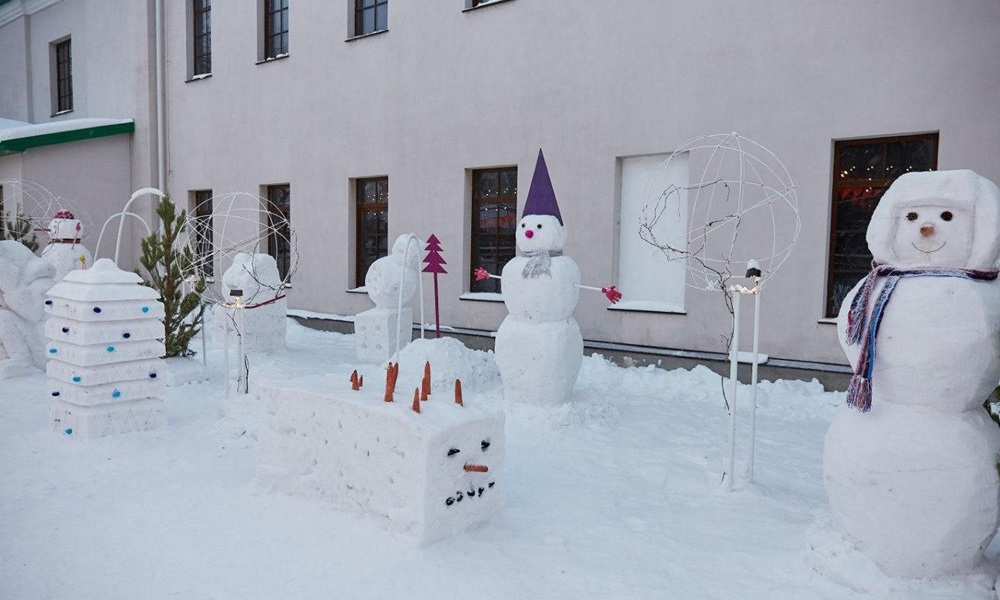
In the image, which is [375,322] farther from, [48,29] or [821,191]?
[48,29]

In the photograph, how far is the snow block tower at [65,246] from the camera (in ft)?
29.9

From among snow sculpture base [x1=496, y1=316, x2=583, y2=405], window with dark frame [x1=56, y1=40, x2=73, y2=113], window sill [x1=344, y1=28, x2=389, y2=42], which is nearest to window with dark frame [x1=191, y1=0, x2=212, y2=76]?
window sill [x1=344, y1=28, x2=389, y2=42]

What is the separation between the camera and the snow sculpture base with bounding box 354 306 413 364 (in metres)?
8.59

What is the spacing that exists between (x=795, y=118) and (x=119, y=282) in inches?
256

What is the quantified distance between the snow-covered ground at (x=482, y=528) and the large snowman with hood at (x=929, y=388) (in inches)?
5.0

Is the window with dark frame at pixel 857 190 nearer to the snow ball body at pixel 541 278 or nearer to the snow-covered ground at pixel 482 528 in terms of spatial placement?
the snow-covered ground at pixel 482 528

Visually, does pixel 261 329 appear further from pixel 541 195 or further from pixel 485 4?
pixel 485 4

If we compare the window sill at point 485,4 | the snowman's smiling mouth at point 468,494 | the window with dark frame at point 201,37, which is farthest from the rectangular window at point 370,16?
the snowman's smiling mouth at point 468,494

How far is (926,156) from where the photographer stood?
6691 millimetres

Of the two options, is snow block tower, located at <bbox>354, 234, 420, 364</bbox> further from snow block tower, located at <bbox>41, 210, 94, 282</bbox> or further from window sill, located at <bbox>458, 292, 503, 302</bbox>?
snow block tower, located at <bbox>41, 210, 94, 282</bbox>

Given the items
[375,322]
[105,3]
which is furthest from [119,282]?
[105,3]

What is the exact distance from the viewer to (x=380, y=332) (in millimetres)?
8641

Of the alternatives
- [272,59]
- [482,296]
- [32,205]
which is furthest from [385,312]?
[32,205]

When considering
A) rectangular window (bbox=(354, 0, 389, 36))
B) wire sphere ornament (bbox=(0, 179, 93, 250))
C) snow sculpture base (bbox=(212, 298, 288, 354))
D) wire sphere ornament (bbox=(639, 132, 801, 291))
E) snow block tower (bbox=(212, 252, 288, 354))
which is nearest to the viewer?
wire sphere ornament (bbox=(639, 132, 801, 291))
